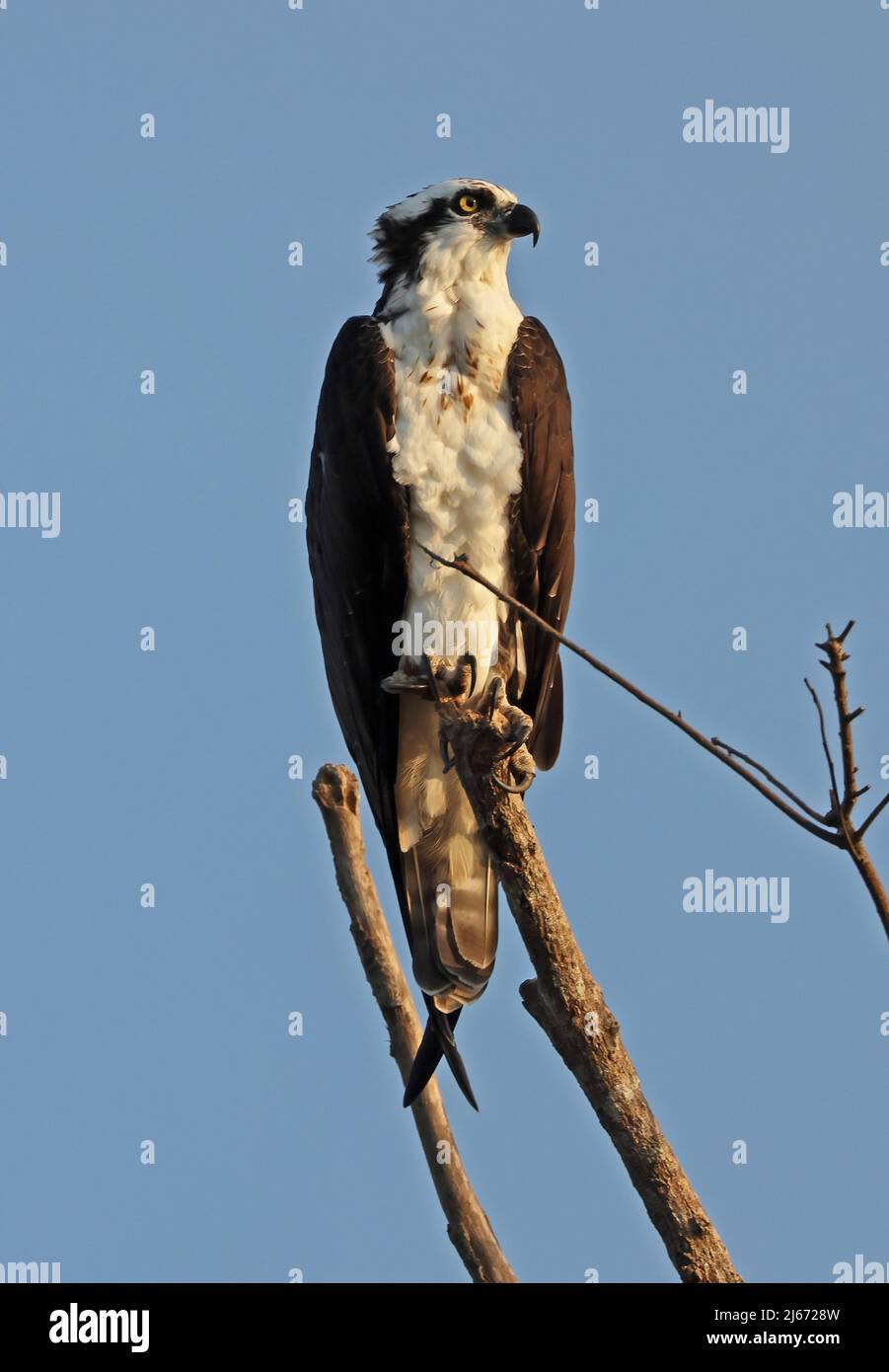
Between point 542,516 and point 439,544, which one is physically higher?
point 542,516

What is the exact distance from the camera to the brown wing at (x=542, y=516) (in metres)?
6.38

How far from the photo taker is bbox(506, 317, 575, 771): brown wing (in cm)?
638

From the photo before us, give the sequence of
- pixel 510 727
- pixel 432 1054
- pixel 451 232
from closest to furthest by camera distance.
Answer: pixel 510 727 → pixel 432 1054 → pixel 451 232

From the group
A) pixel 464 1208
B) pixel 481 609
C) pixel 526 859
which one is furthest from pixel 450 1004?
pixel 481 609

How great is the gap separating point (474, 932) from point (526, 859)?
1.15 meters

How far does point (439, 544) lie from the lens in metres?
6.32

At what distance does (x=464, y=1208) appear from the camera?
5723mm

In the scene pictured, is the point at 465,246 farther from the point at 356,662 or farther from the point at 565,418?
the point at 356,662

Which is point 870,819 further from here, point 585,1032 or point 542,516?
point 542,516

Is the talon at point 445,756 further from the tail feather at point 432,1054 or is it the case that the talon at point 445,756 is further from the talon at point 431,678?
the tail feather at point 432,1054

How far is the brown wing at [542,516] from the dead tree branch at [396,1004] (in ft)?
2.65

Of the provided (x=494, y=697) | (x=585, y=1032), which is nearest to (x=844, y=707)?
(x=585, y=1032)

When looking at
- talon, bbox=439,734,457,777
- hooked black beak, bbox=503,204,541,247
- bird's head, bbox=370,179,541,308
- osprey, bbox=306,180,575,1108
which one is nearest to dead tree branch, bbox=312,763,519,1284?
osprey, bbox=306,180,575,1108

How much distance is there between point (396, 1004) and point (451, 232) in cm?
314
